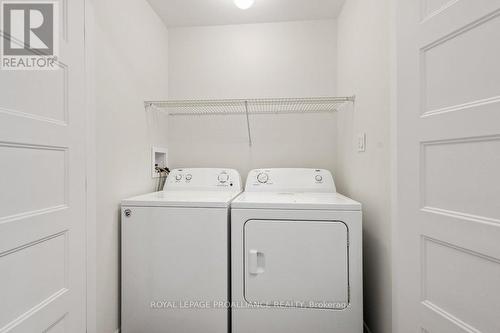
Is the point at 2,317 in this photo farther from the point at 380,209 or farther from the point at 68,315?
the point at 380,209

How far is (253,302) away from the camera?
1357 millimetres

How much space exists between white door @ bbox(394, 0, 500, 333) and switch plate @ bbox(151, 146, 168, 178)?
5.82 feet

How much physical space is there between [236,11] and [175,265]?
2163 millimetres

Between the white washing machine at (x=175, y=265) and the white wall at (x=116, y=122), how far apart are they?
0.09 m

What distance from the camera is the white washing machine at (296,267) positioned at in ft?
4.31

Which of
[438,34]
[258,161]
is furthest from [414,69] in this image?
[258,161]

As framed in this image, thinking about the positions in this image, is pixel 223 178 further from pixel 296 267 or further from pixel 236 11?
pixel 236 11

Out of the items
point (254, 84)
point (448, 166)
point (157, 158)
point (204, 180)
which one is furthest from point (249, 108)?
point (448, 166)

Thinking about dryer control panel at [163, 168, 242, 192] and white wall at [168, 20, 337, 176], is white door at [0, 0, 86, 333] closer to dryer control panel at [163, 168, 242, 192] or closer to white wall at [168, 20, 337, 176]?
dryer control panel at [163, 168, 242, 192]

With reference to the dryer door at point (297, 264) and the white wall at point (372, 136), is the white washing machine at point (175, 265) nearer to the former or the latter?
the dryer door at point (297, 264)

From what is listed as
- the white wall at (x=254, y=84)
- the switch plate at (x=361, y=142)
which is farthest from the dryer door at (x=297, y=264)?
the white wall at (x=254, y=84)

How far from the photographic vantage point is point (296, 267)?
1330mm

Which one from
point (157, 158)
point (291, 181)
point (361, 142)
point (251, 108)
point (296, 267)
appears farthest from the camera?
point (251, 108)

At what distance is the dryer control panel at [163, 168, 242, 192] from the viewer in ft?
6.51
